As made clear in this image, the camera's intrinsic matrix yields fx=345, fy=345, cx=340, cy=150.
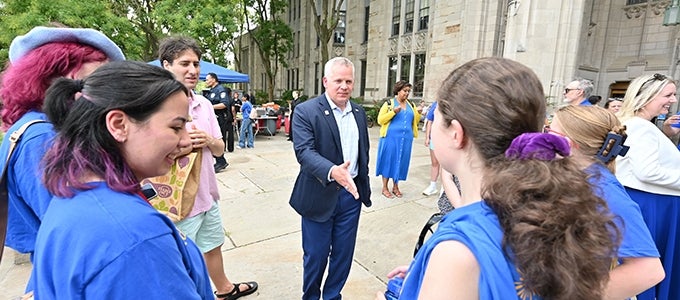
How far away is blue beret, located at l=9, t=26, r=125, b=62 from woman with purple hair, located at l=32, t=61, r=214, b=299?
63 cm

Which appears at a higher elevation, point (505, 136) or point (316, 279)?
point (505, 136)

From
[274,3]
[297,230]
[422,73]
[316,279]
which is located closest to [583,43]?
[422,73]

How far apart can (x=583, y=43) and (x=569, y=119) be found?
620 inches

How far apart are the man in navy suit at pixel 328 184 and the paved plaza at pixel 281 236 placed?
1.64 feet

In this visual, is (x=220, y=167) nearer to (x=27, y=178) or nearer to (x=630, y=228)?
A: (x=27, y=178)

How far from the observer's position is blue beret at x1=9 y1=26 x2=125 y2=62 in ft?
4.73

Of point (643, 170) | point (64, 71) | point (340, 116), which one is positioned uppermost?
point (64, 71)

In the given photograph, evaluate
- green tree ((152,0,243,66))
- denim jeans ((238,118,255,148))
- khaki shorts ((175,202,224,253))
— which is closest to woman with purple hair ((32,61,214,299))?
khaki shorts ((175,202,224,253))

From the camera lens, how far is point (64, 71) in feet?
4.77

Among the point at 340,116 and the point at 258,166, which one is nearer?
the point at 340,116

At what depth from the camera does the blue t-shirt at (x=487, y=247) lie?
0.83m

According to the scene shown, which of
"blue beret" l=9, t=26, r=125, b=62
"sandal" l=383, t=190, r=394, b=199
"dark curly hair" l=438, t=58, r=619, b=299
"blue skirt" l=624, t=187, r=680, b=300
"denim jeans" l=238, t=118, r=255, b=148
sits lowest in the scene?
"sandal" l=383, t=190, r=394, b=199

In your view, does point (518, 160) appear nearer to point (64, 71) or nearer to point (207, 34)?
point (64, 71)

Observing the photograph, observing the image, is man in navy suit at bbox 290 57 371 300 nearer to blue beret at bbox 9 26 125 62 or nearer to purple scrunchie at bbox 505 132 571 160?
blue beret at bbox 9 26 125 62
